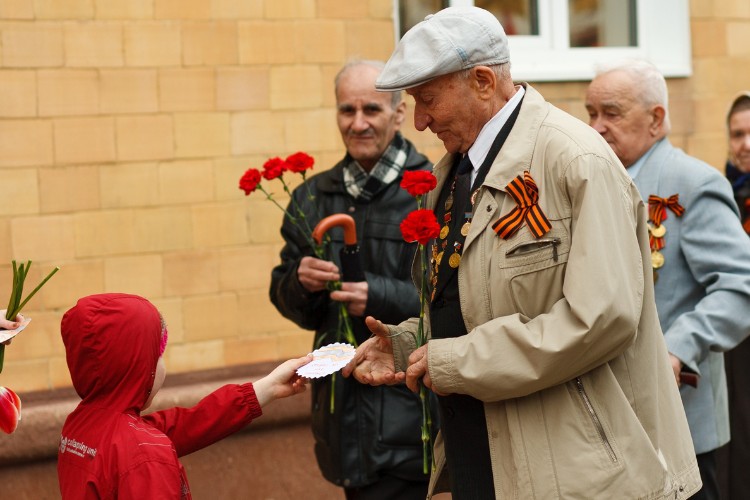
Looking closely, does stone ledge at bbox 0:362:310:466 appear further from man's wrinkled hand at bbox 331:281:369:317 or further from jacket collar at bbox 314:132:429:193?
man's wrinkled hand at bbox 331:281:369:317

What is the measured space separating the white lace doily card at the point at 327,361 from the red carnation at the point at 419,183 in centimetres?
56

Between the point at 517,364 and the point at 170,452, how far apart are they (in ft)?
3.03

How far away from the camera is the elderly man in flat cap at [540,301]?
2.75 m

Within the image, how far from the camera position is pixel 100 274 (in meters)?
5.71

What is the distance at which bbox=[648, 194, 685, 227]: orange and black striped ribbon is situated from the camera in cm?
400

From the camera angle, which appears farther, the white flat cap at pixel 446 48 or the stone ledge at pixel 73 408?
the stone ledge at pixel 73 408

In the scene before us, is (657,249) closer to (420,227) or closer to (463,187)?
(463,187)

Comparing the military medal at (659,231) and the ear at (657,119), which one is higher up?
the ear at (657,119)

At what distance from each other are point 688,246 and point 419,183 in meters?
1.28

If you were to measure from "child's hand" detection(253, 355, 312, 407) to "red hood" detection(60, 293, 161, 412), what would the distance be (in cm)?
44

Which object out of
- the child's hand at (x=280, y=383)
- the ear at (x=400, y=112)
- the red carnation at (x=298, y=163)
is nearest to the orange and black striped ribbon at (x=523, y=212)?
the child's hand at (x=280, y=383)

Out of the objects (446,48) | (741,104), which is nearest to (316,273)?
(446,48)

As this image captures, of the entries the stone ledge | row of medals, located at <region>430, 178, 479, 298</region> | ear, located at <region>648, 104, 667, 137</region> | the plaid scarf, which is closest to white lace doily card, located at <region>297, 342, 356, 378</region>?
row of medals, located at <region>430, 178, 479, 298</region>

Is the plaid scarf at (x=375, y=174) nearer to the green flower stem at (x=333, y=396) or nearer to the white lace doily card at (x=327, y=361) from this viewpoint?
the green flower stem at (x=333, y=396)
